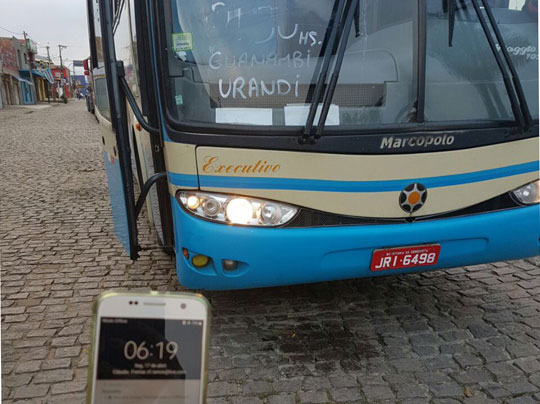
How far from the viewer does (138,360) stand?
4.71 feet

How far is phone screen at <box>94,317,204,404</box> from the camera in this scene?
143cm

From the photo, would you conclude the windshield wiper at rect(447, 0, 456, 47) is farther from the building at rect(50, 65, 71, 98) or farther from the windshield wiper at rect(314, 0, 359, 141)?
the building at rect(50, 65, 71, 98)

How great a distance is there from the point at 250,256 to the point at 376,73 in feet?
4.35

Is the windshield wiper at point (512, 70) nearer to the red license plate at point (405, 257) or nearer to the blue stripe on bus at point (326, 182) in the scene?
the blue stripe on bus at point (326, 182)

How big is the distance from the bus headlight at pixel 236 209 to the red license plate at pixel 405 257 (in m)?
0.61

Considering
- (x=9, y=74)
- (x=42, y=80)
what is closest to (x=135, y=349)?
(x=9, y=74)

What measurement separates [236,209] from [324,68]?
0.94 metres

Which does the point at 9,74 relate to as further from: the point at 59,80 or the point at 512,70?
the point at 512,70

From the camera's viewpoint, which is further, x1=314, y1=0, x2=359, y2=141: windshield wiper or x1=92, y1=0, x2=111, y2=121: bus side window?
x1=92, y1=0, x2=111, y2=121: bus side window

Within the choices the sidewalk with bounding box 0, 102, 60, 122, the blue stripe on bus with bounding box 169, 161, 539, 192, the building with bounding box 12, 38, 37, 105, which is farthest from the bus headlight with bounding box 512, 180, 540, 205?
the building with bounding box 12, 38, 37, 105

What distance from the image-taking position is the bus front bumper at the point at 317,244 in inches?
107

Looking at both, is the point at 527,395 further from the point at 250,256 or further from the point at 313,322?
the point at 250,256

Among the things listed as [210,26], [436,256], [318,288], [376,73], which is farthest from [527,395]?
[210,26]

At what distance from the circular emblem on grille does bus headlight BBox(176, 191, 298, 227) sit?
656 mm
